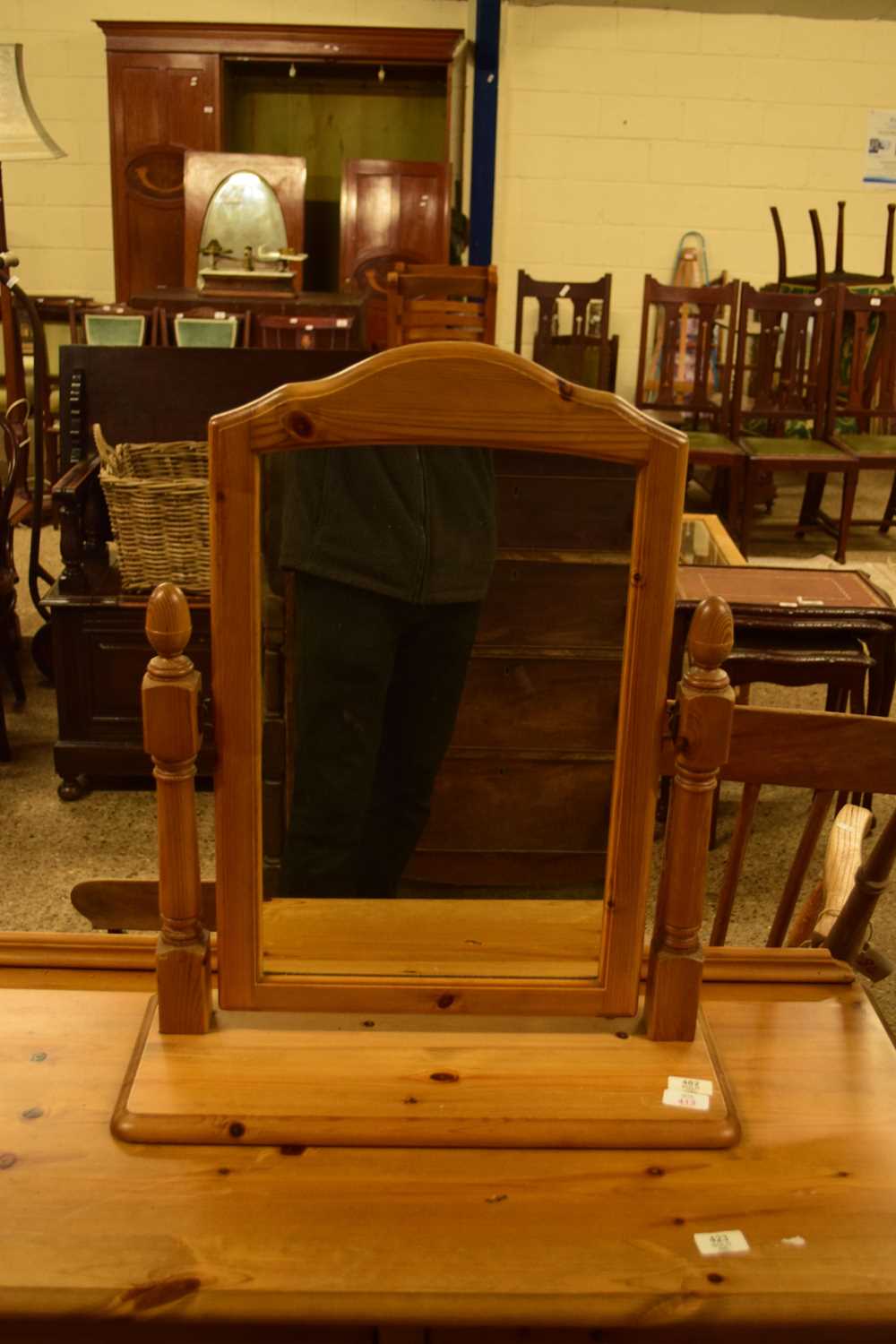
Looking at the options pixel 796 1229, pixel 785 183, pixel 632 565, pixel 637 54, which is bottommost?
pixel 796 1229

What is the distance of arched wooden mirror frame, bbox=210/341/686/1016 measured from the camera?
2.60ft

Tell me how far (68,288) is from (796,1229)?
21.7 feet

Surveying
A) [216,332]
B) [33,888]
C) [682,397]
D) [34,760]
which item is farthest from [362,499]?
[682,397]

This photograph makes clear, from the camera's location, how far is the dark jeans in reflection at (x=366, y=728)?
3.00 feet

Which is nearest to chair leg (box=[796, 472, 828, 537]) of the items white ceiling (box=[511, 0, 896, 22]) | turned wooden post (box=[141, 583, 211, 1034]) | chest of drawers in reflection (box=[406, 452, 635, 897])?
white ceiling (box=[511, 0, 896, 22])

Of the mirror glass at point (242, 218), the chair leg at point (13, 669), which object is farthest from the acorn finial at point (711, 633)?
the mirror glass at point (242, 218)

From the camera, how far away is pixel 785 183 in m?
6.12

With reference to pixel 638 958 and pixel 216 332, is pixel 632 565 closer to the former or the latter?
pixel 638 958

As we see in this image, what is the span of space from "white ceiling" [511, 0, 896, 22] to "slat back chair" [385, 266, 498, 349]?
2719mm

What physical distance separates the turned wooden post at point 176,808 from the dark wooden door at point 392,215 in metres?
5.48

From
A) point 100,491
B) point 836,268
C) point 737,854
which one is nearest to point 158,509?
point 100,491

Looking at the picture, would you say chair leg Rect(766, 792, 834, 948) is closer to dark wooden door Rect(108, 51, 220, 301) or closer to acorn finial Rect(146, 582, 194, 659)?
acorn finial Rect(146, 582, 194, 659)

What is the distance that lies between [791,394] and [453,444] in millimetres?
4283

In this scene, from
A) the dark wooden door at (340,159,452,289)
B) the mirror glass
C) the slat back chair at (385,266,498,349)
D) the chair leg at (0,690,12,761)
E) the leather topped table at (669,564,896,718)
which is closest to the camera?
the leather topped table at (669,564,896,718)
